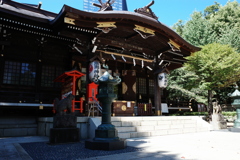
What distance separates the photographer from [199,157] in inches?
181

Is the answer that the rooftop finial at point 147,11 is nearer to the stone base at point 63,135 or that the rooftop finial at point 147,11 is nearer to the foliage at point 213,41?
the foliage at point 213,41

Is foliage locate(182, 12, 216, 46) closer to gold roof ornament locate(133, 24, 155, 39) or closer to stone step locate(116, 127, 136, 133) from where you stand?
gold roof ornament locate(133, 24, 155, 39)

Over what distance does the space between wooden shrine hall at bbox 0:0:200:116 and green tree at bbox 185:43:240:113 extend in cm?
101

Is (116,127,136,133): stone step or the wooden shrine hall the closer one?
(116,127,136,133): stone step

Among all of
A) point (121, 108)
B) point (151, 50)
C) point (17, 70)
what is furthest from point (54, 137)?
point (151, 50)

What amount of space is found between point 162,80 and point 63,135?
8.56 metres

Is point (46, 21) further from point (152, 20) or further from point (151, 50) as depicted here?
point (151, 50)

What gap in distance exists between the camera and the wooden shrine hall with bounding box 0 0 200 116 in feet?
32.6

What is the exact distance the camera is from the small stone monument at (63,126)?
6988mm

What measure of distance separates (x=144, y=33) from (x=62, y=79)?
5918 millimetres

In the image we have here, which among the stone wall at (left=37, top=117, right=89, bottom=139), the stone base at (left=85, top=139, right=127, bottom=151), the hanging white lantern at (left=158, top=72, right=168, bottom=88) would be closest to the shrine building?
the hanging white lantern at (left=158, top=72, right=168, bottom=88)

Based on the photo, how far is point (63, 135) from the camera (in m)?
7.09

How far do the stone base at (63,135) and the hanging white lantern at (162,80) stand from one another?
7.98 m

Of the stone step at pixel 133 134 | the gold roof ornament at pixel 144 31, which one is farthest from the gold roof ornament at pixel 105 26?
the stone step at pixel 133 134
